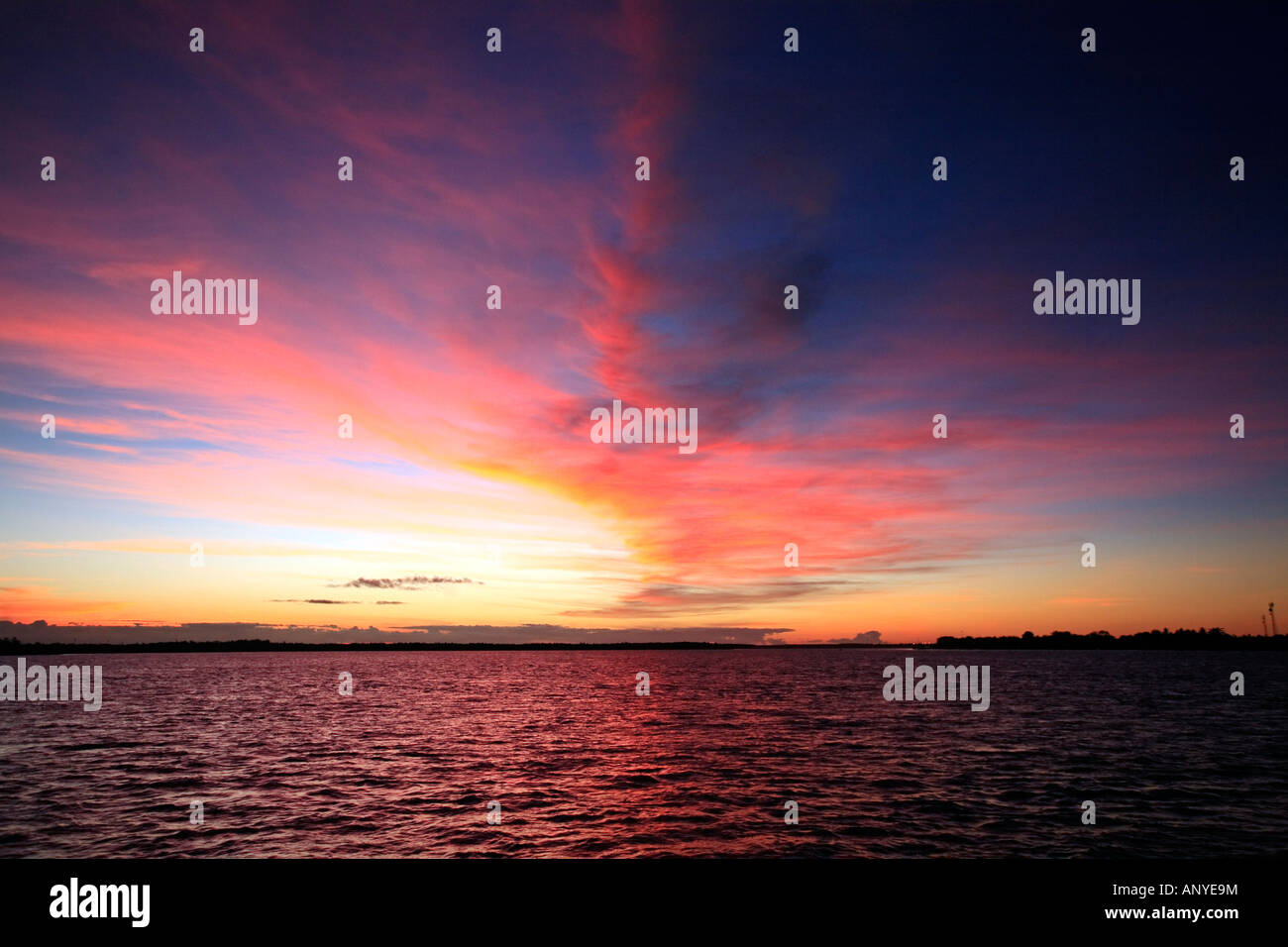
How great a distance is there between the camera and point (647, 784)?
32062 mm

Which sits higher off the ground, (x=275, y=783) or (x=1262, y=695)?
(x=275, y=783)

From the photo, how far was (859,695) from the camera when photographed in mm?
90438

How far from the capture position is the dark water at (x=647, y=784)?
2281 centimetres

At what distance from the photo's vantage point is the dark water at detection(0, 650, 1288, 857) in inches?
898

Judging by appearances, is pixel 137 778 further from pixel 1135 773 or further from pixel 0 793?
pixel 1135 773

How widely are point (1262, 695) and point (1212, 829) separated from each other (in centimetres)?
8905

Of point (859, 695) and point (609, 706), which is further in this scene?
point (859, 695)
